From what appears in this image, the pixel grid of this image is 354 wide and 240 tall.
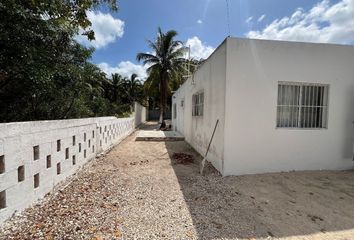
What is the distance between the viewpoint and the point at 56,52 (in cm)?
576

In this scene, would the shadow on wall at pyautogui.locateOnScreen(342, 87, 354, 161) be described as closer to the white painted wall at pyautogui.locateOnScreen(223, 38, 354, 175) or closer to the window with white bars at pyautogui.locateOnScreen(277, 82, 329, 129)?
the white painted wall at pyautogui.locateOnScreen(223, 38, 354, 175)

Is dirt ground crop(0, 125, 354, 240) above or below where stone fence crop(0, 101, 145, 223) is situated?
below

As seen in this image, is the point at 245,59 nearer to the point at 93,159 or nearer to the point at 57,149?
the point at 57,149

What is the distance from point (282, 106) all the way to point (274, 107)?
12.7 inches

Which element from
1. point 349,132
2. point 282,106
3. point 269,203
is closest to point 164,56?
point 282,106

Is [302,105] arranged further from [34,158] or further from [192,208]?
[34,158]

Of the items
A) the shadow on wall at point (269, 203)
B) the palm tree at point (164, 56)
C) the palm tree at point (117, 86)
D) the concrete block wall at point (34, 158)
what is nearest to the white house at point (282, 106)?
the shadow on wall at point (269, 203)

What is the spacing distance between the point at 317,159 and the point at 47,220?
6.12 metres

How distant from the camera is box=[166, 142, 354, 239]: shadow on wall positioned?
110 inches

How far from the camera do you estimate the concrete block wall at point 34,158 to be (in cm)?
263

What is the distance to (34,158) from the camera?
3.28m

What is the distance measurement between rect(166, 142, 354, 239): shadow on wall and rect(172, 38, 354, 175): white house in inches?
18.4

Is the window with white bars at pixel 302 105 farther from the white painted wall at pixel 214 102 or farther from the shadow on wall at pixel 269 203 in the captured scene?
the white painted wall at pixel 214 102

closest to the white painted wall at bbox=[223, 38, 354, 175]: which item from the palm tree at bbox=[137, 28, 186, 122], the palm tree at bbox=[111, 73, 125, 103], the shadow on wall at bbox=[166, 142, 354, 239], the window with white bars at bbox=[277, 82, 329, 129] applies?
the window with white bars at bbox=[277, 82, 329, 129]
